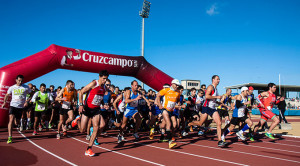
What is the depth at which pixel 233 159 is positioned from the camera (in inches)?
205

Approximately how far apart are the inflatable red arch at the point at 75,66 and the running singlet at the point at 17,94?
13.1ft

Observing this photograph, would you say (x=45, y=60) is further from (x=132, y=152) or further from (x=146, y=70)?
(x=132, y=152)

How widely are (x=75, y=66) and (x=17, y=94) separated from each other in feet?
17.9

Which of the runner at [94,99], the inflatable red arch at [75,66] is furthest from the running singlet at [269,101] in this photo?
the runner at [94,99]

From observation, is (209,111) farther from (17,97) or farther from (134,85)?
(17,97)

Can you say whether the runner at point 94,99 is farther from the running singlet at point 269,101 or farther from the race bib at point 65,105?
the running singlet at point 269,101

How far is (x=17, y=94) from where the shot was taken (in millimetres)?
7266

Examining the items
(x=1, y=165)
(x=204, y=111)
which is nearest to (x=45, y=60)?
(x=1, y=165)

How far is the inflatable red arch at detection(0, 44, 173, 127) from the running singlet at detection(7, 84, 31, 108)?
4006 mm

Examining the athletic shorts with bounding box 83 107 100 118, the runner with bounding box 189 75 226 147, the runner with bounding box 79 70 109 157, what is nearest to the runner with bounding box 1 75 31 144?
the runner with bounding box 79 70 109 157

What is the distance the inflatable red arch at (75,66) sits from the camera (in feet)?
35.3

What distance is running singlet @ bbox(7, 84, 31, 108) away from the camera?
23.7ft

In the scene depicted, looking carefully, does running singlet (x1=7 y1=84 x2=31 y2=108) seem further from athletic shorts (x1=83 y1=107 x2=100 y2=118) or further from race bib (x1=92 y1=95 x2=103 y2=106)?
race bib (x1=92 y1=95 x2=103 y2=106)

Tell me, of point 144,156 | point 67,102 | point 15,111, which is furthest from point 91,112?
point 15,111
